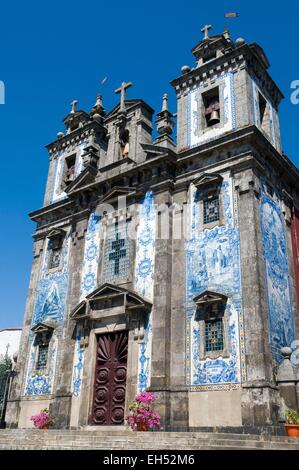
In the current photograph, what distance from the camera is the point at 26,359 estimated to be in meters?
20.3

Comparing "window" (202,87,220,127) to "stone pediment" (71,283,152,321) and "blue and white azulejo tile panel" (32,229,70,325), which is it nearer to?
"stone pediment" (71,283,152,321)

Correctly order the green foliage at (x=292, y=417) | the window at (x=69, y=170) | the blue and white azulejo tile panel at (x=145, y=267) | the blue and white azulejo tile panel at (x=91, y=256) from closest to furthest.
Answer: the green foliage at (x=292, y=417)
the blue and white azulejo tile panel at (x=145, y=267)
the blue and white azulejo tile panel at (x=91, y=256)
the window at (x=69, y=170)

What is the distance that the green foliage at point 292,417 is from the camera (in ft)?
40.8

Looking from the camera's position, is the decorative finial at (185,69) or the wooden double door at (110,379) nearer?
the wooden double door at (110,379)

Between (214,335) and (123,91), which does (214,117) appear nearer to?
(123,91)

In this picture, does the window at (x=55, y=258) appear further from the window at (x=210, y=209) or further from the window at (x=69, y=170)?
the window at (x=210, y=209)

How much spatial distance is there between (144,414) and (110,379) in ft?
10.8

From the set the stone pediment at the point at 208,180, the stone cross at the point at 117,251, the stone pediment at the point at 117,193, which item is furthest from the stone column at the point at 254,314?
the stone cross at the point at 117,251

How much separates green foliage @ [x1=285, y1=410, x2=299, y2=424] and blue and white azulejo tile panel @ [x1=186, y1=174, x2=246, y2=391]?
162 centimetres

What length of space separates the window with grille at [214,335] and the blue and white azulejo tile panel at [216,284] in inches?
11.4

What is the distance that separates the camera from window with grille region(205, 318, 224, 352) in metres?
14.7

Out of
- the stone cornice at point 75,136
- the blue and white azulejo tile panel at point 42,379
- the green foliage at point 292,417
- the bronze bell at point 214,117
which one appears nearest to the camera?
the green foliage at point 292,417

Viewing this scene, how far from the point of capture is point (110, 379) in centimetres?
1684

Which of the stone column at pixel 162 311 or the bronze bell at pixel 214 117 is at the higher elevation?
the bronze bell at pixel 214 117
